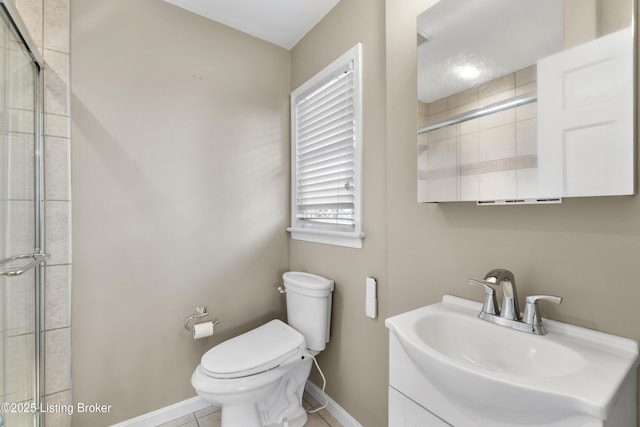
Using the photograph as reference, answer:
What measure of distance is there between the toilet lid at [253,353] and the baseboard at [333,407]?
→ 19.5 inches

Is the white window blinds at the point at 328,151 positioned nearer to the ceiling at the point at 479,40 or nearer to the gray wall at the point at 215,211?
the gray wall at the point at 215,211

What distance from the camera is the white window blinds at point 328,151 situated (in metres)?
1.55

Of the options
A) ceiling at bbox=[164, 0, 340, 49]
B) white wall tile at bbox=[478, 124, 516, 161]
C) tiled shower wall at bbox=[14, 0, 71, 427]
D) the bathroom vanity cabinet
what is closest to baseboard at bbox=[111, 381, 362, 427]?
tiled shower wall at bbox=[14, 0, 71, 427]

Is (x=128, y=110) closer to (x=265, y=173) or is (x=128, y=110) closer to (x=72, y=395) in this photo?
(x=265, y=173)

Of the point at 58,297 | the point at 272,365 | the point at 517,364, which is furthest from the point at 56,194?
the point at 517,364

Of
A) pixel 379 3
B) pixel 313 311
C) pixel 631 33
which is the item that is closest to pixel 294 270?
pixel 313 311

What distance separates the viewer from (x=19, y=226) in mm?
1125

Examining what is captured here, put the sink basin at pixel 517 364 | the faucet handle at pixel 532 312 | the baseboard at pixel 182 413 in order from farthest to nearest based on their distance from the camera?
the baseboard at pixel 182 413
the faucet handle at pixel 532 312
the sink basin at pixel 517 364

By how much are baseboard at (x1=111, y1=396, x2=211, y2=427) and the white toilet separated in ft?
1.54

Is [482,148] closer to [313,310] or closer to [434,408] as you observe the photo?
[434,408]

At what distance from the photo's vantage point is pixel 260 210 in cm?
193

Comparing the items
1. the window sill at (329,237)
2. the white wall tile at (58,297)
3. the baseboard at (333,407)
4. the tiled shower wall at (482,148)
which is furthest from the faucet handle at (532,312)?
the white wall tile at (58,297)

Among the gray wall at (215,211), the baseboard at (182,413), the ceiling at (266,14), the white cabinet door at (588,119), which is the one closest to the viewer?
the white cabinet door at (588,119)

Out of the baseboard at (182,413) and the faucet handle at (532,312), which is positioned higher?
the faucet handle at (532,312)
